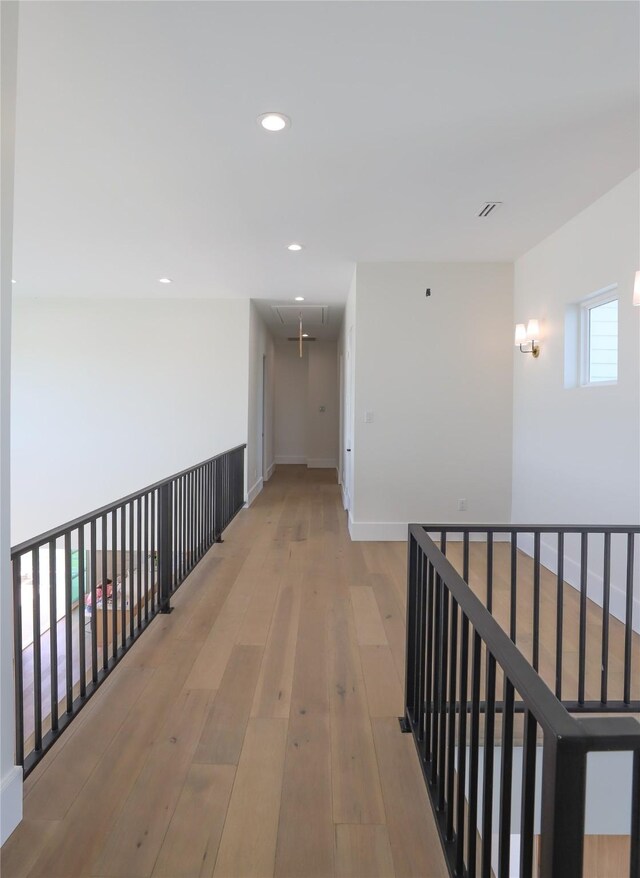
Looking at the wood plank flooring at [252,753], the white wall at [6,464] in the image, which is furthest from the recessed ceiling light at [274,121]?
the wood plank flooring at [252,753]

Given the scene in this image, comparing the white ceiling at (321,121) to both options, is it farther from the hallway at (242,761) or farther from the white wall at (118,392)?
the hallway at (242,761)

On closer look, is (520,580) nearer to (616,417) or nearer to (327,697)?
(616,417)

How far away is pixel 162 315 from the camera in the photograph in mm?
5930

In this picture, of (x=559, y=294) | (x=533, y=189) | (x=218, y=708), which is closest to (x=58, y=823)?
(x=218, y=708)

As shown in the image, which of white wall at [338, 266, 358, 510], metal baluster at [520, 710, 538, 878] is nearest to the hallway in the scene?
metal baluster at [520, 710, 538, 878]

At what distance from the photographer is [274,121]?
2209 millimetres

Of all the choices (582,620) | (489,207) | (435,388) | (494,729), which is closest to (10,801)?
(494,729)

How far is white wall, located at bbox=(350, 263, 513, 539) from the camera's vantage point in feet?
14.5

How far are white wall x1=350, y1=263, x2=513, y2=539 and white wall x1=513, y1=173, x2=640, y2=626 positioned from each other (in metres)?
0.20

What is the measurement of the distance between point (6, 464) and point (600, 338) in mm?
3610

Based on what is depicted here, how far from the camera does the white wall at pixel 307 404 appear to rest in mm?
9922

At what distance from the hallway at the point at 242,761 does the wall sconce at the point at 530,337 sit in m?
2.49

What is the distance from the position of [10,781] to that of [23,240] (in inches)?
160

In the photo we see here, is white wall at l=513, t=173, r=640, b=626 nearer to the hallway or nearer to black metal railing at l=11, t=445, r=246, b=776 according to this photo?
the hallway
